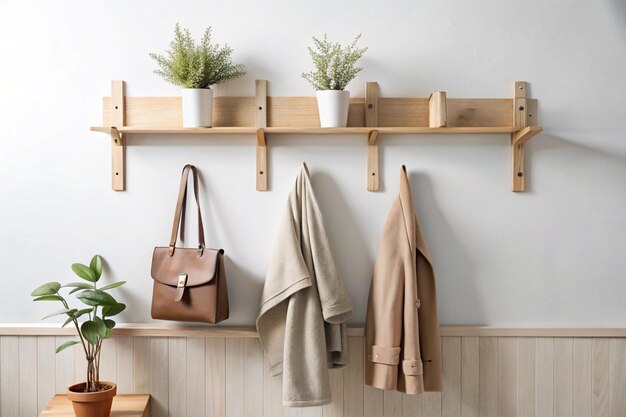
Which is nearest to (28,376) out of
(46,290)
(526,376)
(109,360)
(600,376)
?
(109,360)

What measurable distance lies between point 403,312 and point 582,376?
662 mm

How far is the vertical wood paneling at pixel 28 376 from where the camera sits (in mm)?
1981

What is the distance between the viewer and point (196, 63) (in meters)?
Answer: 1.87

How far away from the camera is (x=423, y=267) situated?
191 cm

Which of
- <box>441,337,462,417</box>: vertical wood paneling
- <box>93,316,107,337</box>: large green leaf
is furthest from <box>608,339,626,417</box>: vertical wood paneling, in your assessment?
<box>93,316,107,337</box>: large green leaf

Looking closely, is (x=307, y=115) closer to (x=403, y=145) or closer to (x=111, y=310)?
(x=403, y=145)

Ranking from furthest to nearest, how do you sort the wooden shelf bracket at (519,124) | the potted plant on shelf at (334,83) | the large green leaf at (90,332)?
1. the wooden shelf bracket at (519,124)
2. the potted plant on shelf at (334,83)
3. the large green leaf at (90,332)

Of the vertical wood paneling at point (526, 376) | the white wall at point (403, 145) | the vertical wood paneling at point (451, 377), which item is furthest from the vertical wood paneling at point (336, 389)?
the vertical wood paneling at point (526, 376)

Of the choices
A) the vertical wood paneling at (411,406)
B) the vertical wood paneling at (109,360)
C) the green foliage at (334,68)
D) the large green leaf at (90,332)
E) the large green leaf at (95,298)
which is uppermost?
the green foliage at (334,68)

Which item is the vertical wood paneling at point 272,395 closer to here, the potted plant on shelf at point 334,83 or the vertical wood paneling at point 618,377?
the potted plant on shelf at point 334,83

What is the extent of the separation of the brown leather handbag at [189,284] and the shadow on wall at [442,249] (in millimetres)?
687

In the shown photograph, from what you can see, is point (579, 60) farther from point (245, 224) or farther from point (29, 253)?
point (29, 253)

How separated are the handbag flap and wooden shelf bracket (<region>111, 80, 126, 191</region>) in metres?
0.28

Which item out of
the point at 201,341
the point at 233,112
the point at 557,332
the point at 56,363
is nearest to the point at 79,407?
the point at 56,363
